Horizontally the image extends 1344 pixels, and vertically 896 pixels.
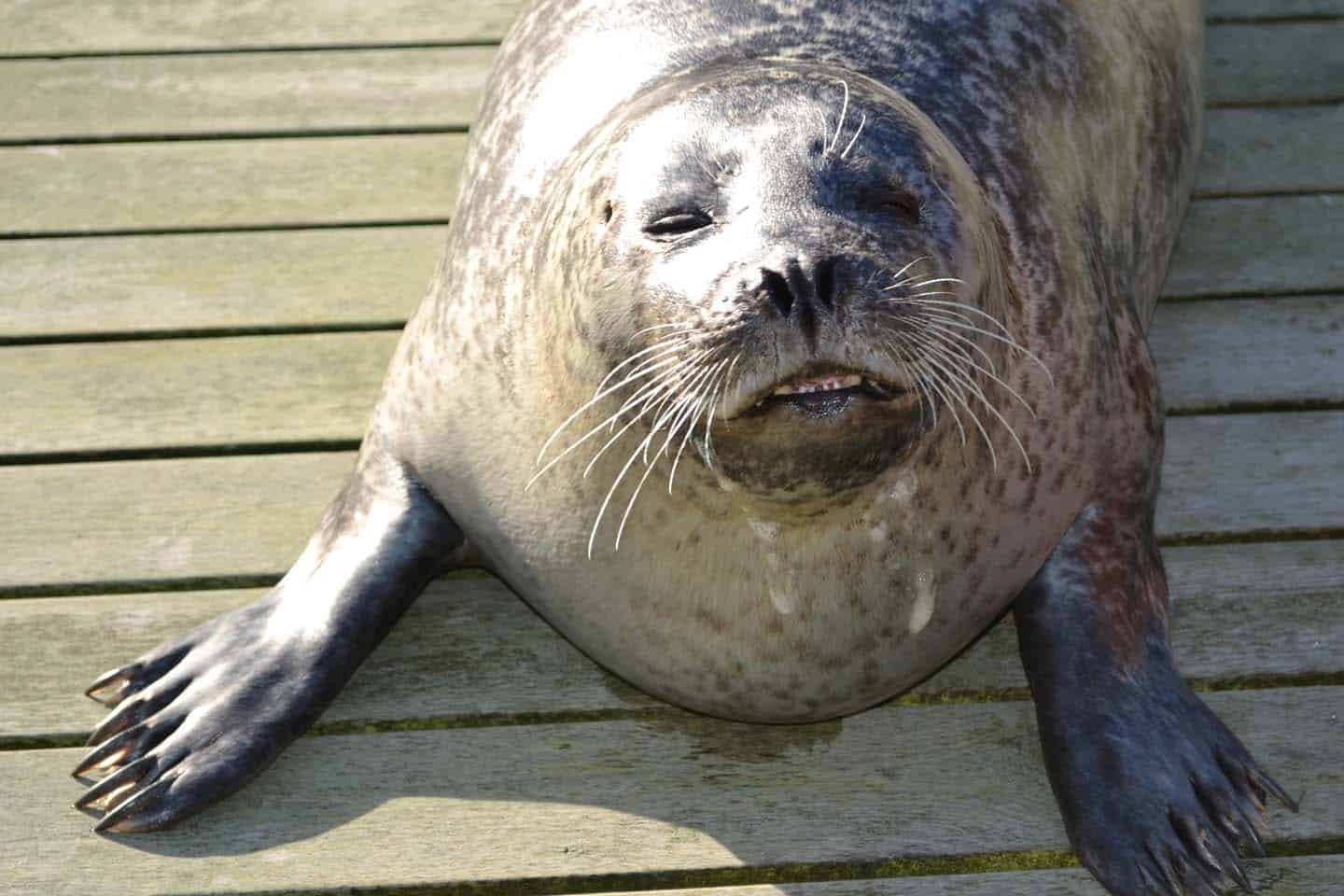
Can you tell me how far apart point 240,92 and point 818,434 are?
258 centimetres

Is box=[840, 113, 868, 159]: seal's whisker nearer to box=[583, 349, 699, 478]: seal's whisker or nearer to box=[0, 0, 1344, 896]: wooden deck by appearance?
box=[583, 349, 699, 478]: seal's whisker

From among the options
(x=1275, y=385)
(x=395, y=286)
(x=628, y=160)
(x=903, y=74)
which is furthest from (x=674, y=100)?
(x=1275, y=385)

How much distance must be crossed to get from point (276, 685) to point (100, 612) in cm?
50

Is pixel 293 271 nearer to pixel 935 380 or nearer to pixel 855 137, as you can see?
pixel 855 137

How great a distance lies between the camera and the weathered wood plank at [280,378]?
321 centimetres

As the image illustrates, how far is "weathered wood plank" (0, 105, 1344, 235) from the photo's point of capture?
12.2ft

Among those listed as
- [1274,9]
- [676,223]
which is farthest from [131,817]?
[1274,9]

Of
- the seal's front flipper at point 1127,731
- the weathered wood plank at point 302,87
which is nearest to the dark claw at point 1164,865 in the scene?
the seal's front flipper at point 1127,731

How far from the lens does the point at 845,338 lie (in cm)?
197

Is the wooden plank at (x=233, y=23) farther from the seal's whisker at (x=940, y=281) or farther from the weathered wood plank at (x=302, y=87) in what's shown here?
the seal's whisker at (x=940, y=281)

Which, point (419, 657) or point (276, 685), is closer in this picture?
point (276, 685)

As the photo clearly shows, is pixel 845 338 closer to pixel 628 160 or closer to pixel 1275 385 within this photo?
pixel 628 160

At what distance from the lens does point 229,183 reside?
3.81m

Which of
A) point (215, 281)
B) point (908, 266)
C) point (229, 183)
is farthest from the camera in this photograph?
point (229, 183)
